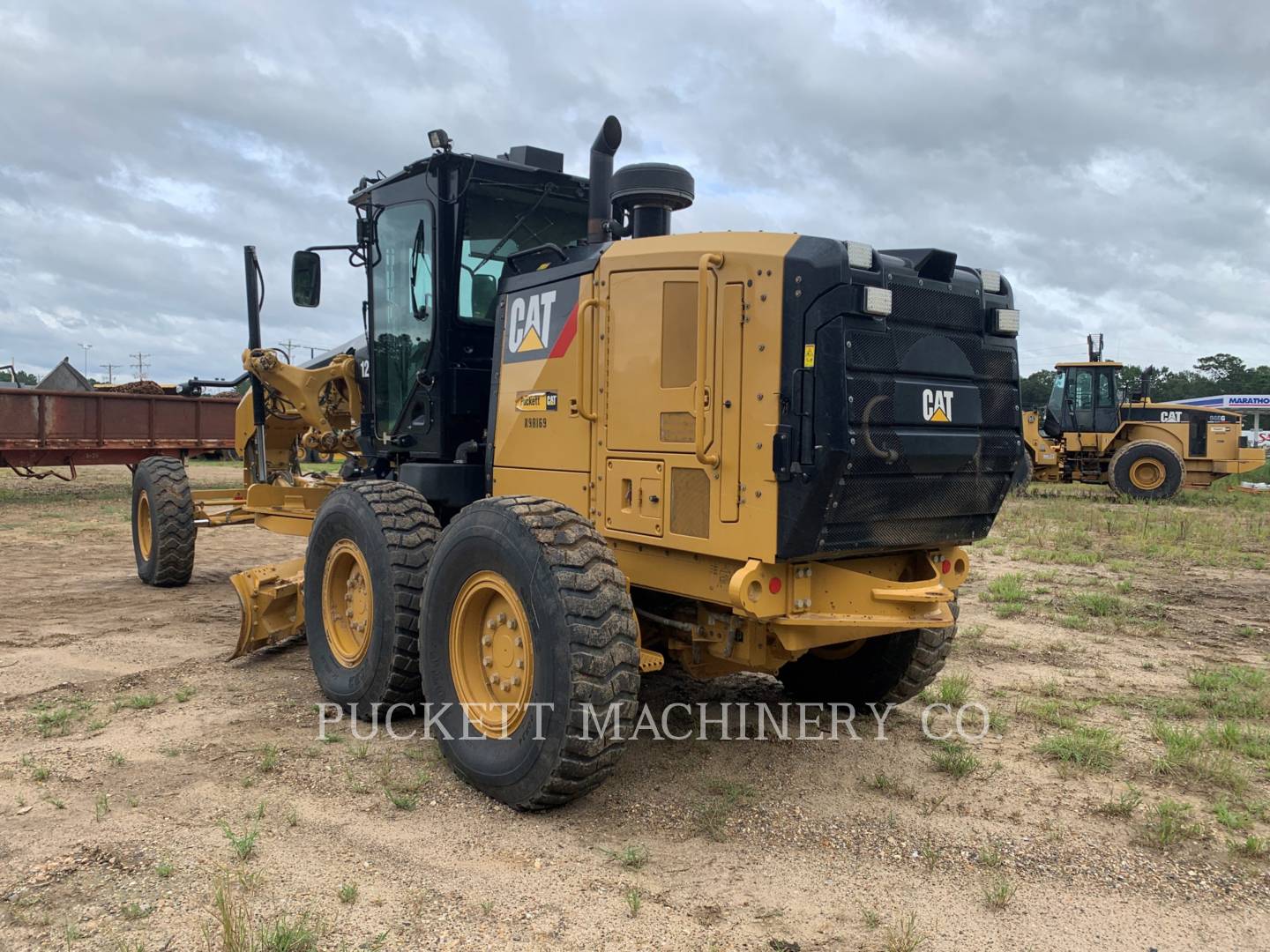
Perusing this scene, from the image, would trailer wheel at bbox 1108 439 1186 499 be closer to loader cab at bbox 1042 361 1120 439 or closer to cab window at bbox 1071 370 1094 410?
loader cab at bbox 1042 361 1120 439

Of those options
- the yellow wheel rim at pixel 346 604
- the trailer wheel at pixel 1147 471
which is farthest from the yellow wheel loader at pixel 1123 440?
the yellow wheel rim at pixel 346 604

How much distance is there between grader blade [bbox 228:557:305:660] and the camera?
6047 millimetres

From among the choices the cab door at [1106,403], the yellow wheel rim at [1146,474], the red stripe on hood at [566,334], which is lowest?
the yellow wheel rim at [1146,474]

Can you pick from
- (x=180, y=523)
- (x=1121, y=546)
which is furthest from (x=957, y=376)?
(x=1121, y=546)

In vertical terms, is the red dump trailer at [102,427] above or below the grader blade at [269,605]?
above

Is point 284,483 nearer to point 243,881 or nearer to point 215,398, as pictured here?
point 243,881

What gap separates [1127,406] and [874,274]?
59.3ft

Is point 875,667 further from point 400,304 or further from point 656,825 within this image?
point 400,304

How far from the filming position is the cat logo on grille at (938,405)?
383 cm

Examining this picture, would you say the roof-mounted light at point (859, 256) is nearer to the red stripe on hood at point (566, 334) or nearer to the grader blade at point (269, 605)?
the red stripe on hood at point (566, 334)

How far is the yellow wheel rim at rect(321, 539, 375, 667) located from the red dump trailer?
42.9 ft

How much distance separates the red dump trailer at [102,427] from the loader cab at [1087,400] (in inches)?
663

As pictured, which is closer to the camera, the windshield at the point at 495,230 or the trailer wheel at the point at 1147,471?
the windshield at the point at 495,230

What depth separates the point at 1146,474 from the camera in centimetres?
1859
